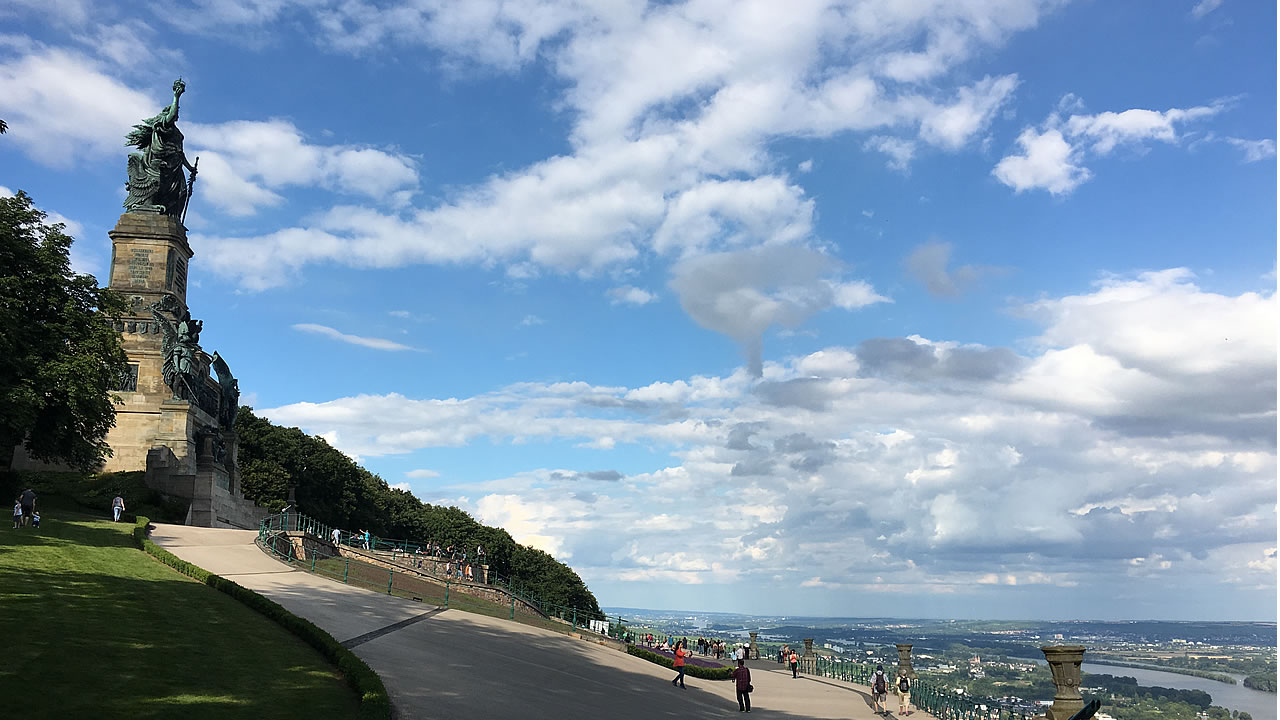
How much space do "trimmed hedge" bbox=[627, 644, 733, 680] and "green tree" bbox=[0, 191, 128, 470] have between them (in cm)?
2354

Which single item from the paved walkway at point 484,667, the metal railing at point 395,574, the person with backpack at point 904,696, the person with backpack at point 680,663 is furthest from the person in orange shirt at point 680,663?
the metal railing at point 395,574

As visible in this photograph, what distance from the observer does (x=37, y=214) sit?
1575 inches

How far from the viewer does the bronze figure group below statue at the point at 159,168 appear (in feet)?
176

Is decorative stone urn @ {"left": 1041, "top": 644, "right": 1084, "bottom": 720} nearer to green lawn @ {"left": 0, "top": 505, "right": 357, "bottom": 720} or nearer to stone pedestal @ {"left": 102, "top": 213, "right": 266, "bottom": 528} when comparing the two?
green lawn @ {"left": 0, "top": 505, "right": 357, "bottom": 720}

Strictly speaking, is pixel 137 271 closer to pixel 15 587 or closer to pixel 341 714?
pixel 15 587

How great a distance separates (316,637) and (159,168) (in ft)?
147

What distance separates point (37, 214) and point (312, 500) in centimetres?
4061

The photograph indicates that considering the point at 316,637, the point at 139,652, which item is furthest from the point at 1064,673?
the point at 139,652

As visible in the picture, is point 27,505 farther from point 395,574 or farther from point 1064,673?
point 1064,673

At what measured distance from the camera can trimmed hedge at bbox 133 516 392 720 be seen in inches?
541

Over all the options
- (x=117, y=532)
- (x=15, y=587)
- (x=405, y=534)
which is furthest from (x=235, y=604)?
(x=405, y=534)

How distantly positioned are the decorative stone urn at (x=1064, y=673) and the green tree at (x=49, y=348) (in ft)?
114

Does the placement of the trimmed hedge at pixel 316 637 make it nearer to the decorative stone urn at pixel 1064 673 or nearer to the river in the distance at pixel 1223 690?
the decorative stone urn at pixel 1064 673

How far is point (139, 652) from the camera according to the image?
15.3 meters
